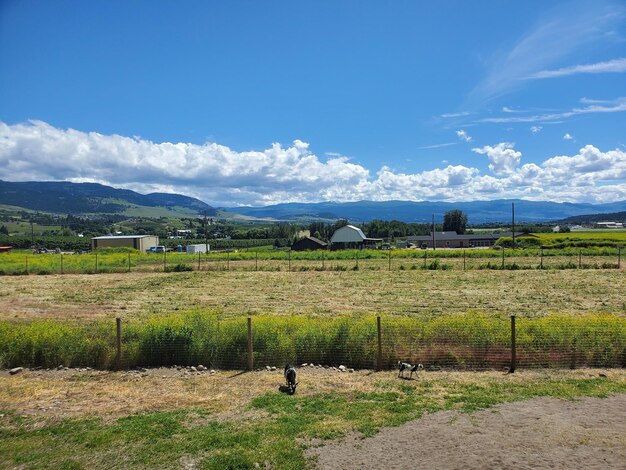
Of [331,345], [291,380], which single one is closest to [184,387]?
[291,380]

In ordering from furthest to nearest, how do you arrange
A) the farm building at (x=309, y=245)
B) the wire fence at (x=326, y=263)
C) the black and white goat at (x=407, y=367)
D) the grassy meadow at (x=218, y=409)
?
1. the farm building at (x=309, y=245)
2. the wire fence at (x=326, y=263)
3. the black and white goat at (x=407, y=367)
4. the grassy meadow at (x=218, y=409)

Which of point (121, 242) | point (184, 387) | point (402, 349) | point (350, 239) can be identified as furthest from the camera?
point (350, 239)

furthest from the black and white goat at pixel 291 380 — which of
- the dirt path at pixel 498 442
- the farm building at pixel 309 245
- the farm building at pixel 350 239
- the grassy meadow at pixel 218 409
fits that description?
the farm building at pixel 350 239

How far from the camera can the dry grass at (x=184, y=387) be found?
8.70m

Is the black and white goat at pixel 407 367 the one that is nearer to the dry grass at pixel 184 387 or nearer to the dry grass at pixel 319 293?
the dry grass at pixel 184 387

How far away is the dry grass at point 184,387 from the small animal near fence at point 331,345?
1.57 ft

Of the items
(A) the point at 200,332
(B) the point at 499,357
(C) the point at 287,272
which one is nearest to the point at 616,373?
(B) the point at 499,357

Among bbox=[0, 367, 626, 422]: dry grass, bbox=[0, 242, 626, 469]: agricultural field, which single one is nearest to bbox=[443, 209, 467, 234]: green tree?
bbox=[0, 242, 626, 469]: agricultural field

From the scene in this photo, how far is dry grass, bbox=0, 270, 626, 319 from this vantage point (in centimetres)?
2120

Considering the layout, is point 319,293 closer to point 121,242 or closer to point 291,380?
point 291,380

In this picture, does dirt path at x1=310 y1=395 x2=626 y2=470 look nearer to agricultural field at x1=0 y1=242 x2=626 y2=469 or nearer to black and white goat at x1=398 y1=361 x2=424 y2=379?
agricultural field at x1=0 y1=242 x2=626 y2=469

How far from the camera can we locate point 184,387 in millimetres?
9984

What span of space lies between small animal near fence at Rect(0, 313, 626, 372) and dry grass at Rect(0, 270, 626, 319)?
7.98m

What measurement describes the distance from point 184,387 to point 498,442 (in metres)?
6.60
